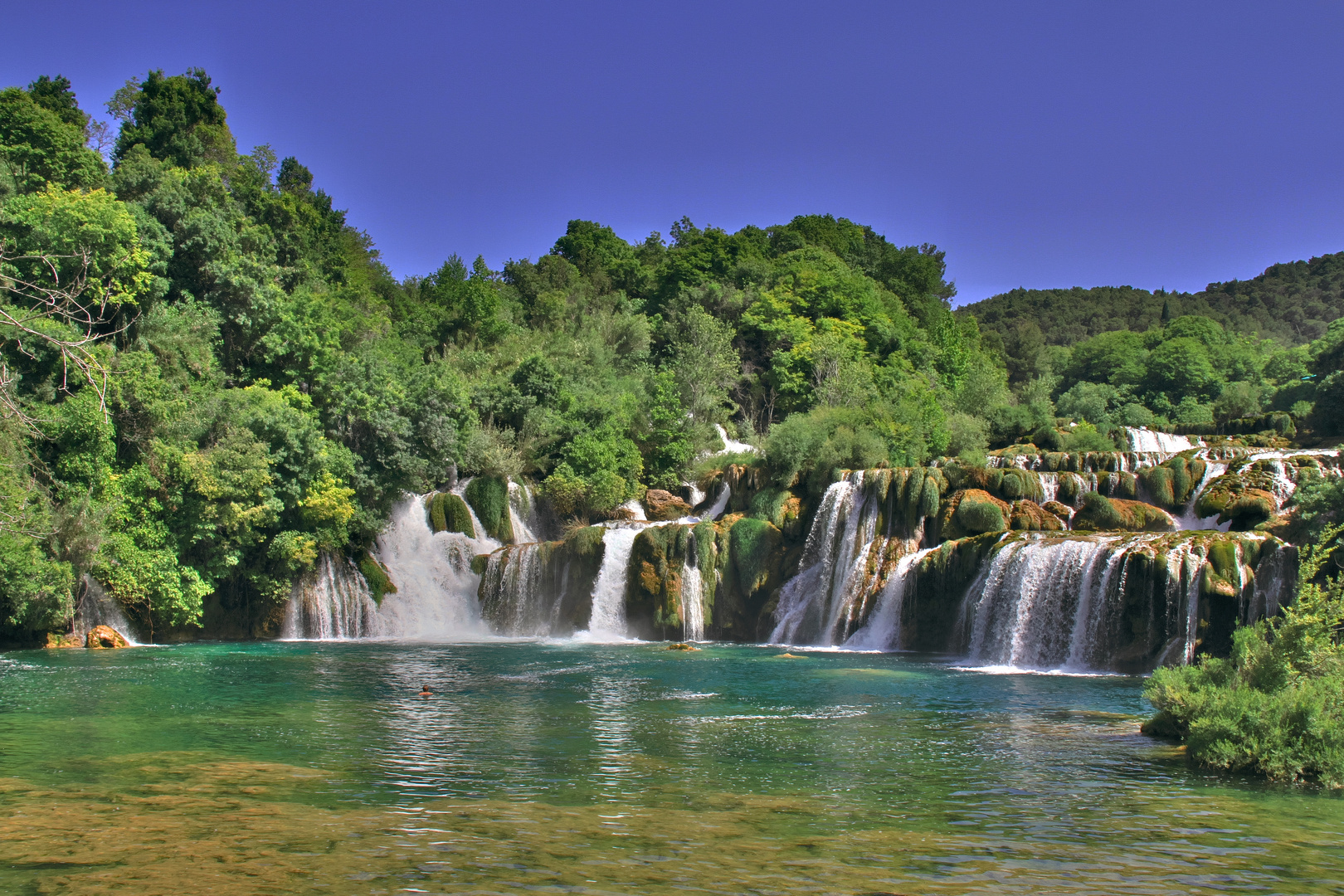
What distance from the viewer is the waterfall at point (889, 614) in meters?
30.0

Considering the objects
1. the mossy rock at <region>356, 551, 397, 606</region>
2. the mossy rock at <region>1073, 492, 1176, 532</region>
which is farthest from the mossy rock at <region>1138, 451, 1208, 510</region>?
the mossy rock at <region>356, 551, 397, 606</region>

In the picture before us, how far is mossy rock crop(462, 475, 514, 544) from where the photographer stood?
1564 inches

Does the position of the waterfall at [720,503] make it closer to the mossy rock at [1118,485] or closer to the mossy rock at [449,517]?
the mossy rock at [449,517]

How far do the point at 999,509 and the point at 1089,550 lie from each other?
5.35 metres

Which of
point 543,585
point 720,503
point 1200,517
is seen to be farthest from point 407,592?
point 1200,517

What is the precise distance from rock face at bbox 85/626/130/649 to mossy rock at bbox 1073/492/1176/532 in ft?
94.2

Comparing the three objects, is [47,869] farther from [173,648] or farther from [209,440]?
[209,440]

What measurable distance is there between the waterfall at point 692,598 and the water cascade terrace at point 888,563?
5 centimetres

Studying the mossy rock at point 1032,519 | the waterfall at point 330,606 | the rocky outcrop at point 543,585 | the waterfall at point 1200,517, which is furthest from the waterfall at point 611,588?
the waterfall at point 1200,517

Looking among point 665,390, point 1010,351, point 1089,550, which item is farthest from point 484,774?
point 1010,351

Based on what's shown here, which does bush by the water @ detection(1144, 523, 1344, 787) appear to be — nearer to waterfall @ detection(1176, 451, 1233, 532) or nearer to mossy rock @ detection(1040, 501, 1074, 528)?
waterfall @ detection(1176, 451, 1233, 532)

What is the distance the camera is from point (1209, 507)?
2850 cm

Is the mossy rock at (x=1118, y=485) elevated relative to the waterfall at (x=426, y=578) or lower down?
elevated

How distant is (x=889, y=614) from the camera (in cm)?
3030
